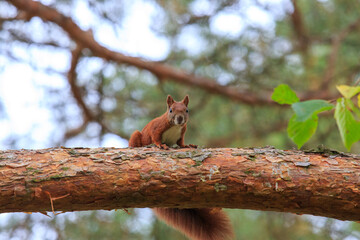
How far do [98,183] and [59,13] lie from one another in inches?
97.5

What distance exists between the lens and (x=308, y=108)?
1.28 metres

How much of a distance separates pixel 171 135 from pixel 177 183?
3.12 feet

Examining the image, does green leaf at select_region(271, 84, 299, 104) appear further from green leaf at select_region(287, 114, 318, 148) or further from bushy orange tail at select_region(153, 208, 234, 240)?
bushy orange tail at select_region(153, 208, 234, 240)

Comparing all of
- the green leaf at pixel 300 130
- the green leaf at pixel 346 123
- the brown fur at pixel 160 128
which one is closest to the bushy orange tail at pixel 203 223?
the brown fur at pixel 160 128

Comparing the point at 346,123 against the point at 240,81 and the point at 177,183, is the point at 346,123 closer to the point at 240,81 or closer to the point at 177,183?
the point at 177,183

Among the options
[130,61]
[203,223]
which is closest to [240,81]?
[130,61]

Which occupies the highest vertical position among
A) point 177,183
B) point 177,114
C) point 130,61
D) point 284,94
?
point 130,61

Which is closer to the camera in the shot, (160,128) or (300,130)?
(300,130)

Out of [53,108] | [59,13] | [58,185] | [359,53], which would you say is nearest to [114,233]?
[53,108]

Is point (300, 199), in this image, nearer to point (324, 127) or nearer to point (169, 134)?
point (169, 134)

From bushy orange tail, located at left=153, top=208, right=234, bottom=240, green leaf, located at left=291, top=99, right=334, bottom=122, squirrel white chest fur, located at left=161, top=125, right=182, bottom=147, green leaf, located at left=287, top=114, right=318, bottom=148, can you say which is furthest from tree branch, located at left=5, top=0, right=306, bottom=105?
green leaf, located at left=291, top=99, right=334, bottom=122

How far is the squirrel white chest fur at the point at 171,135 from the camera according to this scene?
98.9 inches

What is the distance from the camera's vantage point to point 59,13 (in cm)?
360

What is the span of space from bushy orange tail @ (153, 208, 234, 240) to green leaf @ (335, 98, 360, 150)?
2.59ft
